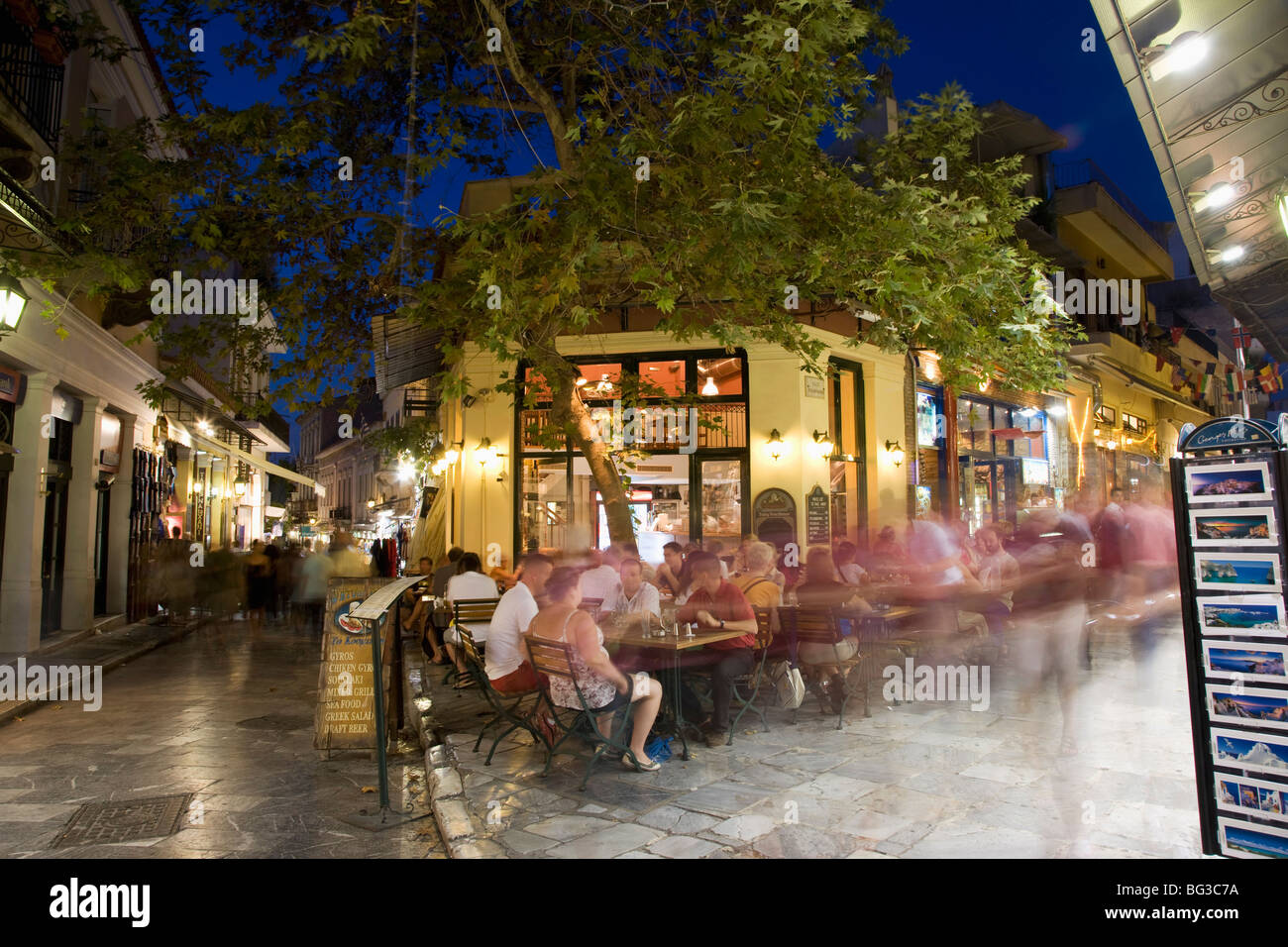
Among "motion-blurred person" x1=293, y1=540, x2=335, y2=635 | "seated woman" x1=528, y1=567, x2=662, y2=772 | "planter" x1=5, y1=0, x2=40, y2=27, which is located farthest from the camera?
"motion-blurred person" x1=293, y1=540, x2=335, y2=635

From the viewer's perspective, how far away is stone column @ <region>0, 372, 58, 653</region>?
10.8 m

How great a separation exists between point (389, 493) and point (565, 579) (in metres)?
33.5

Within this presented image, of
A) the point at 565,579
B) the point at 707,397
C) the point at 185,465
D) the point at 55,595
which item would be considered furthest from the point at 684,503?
the point at 185,465

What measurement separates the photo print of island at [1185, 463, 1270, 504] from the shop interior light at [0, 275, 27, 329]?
9.07 meters

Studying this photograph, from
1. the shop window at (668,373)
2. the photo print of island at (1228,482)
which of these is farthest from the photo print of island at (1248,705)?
the shop window at (668,373)

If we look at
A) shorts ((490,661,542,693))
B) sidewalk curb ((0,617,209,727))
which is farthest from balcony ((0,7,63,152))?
shorts ((490,661,542,693))

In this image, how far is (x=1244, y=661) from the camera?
11.5 ft

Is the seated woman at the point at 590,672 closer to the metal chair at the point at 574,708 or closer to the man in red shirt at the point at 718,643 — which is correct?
the metal chair at the point at 574,708

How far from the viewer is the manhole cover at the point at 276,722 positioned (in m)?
7.34

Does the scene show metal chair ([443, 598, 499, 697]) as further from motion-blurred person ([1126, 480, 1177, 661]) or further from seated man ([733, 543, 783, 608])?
motion-blurred person ([1126, 480, 1177, 661])

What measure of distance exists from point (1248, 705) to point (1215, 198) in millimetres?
4178

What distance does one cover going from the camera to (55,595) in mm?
12953
